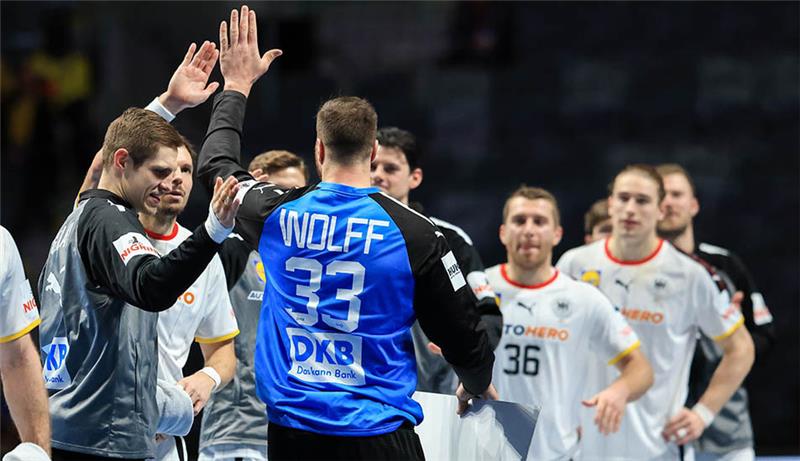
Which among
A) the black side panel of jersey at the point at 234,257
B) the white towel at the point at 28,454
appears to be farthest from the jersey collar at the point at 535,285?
the white towel at the point at 28,454

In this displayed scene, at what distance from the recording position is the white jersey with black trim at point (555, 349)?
6156 mm

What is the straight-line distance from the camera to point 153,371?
408cm

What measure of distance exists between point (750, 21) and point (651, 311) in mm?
6469

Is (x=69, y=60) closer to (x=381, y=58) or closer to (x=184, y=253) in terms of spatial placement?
(x=381, y=58)

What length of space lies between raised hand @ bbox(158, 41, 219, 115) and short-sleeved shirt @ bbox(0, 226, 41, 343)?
1150 millimetres

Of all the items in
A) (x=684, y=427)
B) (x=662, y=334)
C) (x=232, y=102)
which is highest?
(x=232, y=102)

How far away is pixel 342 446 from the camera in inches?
151

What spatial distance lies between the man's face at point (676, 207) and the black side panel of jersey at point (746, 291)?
0.27 meters

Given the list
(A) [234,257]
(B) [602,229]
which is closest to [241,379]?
(A) [234,257]

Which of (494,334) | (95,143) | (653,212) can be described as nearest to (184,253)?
(494,334)

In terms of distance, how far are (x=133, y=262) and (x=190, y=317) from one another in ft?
3.77

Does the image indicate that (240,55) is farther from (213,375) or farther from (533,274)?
(533,274)

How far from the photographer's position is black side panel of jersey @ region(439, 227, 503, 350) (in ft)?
18.2

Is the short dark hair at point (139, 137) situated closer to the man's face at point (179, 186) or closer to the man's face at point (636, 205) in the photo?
the man's face at point (179, 186)
